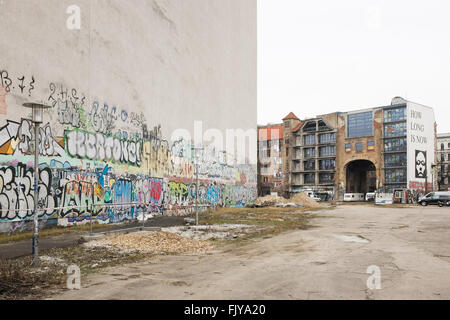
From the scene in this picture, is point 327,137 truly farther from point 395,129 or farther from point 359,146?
point 395,129

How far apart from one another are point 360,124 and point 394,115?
6.73 metres

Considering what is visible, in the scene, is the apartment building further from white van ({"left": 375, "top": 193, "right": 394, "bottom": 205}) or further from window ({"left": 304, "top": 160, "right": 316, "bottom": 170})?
white van ({"left": 375, "top": 193, "right": 394, "bottom": 205})

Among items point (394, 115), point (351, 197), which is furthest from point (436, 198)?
point (394, 115)

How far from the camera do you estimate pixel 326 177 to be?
77.9 m

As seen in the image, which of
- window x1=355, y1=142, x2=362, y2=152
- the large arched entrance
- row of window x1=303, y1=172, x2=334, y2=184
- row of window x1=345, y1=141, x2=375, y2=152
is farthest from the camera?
row of window x1=303, y1=172, x2=334, y2=184

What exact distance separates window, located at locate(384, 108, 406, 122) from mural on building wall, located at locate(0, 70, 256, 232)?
52.6 metres

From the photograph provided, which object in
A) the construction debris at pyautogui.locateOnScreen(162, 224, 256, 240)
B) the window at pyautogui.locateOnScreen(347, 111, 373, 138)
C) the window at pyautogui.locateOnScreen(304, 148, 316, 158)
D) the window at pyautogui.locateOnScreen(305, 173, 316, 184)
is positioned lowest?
the construction debris at pyautogui.locateOnScreen(162, 224, 256, 240)

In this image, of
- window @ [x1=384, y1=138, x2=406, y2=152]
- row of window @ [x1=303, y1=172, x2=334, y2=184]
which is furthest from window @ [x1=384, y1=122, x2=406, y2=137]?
row of window @ [x1=303, y1=172, x2=334, y2=184]

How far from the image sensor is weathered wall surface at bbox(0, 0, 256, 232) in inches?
512

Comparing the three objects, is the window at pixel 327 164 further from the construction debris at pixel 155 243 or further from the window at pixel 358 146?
the construction debris at pixel 155 243

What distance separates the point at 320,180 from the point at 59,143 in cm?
6956

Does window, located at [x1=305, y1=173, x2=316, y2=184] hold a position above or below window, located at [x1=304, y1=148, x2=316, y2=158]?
below

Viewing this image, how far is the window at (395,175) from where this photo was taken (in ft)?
216
